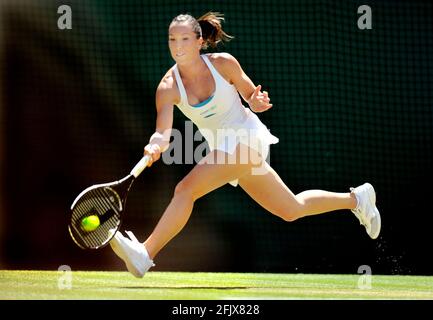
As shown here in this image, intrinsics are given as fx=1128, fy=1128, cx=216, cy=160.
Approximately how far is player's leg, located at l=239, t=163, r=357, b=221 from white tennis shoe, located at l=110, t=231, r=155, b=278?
781mm

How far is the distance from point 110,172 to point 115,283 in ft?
4.87

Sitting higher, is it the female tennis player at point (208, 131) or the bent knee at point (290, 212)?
the female tennis player at point (208, 131)

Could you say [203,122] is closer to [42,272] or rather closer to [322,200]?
[322,200]

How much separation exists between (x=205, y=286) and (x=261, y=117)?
6.04ft

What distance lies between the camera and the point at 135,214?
26.1ft

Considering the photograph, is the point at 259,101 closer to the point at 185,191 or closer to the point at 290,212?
the point at 185,191

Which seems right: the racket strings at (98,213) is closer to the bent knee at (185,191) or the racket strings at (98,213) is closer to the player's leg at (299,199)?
the bent knee at (185,191)

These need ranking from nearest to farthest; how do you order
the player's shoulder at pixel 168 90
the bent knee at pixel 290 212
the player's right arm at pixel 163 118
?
the player's right arm at pixel 163 118
the player's shoulder at pixel 168 90
the bent knee at pixel 290 212

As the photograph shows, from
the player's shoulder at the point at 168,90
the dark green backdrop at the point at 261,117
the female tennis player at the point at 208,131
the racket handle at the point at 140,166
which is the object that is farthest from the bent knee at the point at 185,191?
the dark green backdrop at the point at 261,117

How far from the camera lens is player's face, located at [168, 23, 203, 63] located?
599 centimetres

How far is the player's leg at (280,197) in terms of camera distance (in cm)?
629

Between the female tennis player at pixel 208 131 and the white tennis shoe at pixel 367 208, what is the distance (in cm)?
53

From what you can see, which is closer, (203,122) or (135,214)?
(203,122)

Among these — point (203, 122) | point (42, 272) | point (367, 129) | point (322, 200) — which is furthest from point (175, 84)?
point (367, 129)
